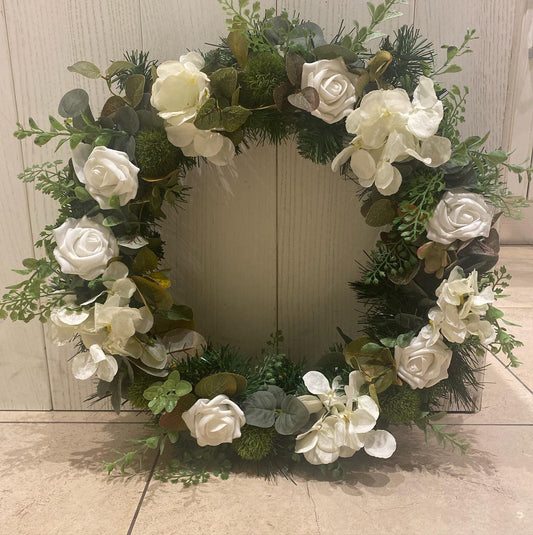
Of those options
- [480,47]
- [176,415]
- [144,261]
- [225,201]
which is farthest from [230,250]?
[480,47]

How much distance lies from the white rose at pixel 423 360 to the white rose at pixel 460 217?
0.53 ft

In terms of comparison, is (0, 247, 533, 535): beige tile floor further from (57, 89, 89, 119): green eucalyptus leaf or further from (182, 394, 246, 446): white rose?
(57, 89, 89, 119): green eucalyptus leaf

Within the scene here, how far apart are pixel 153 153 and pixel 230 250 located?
279 millimetres

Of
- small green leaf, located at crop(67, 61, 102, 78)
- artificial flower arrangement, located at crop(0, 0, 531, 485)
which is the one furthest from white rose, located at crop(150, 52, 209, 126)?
small green leaf, located at crop(67, 61, 102, 78)

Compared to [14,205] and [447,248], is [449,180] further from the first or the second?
[14,205]

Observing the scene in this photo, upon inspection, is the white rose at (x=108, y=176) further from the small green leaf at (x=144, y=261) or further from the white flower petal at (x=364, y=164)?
the white flower petal at (x=364, y=164)

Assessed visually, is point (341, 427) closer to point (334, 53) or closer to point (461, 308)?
point (461, 308)

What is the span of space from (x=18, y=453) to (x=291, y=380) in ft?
1.66

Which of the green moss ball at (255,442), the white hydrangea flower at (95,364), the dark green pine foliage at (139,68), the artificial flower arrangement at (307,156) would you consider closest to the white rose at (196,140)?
the artificial flower arrangement at (307,156)

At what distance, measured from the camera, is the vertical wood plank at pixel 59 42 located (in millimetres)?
1002

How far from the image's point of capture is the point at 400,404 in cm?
94

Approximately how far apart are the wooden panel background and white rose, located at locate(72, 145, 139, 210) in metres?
0.22

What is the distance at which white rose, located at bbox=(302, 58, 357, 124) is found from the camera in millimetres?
871

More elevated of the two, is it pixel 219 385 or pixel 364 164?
pixel 364 164
